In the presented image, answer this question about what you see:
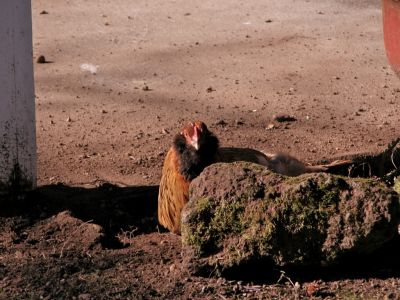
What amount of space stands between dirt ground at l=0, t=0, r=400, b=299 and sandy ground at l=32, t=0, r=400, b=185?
0.01 meters

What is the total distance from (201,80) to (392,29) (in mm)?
3325

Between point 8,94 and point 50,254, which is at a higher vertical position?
point 8,94

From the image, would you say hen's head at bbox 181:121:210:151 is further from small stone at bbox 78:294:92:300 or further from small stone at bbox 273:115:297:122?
small stone at bbox 273:115:297:122

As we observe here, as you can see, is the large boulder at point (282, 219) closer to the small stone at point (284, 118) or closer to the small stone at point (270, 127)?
the small stone at point (270, 127)

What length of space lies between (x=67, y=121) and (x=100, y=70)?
138cm

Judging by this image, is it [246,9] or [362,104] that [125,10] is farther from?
[362,104]

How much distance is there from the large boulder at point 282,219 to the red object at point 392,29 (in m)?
1.11

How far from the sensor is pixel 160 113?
6941 millimetres

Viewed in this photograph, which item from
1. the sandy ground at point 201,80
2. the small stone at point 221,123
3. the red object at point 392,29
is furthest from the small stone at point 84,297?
the small stone at point 221,123

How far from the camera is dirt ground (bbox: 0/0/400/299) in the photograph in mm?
3947

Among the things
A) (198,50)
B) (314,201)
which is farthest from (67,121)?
(314,201)

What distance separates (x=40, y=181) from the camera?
5.66m

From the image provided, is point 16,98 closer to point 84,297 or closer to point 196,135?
point 196,135

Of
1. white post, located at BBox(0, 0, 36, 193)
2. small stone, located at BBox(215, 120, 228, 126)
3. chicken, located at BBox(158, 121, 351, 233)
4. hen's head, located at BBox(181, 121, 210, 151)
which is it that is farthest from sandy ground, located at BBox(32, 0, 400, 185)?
hen's head, located at BBox(181, 121, 210, 151)
